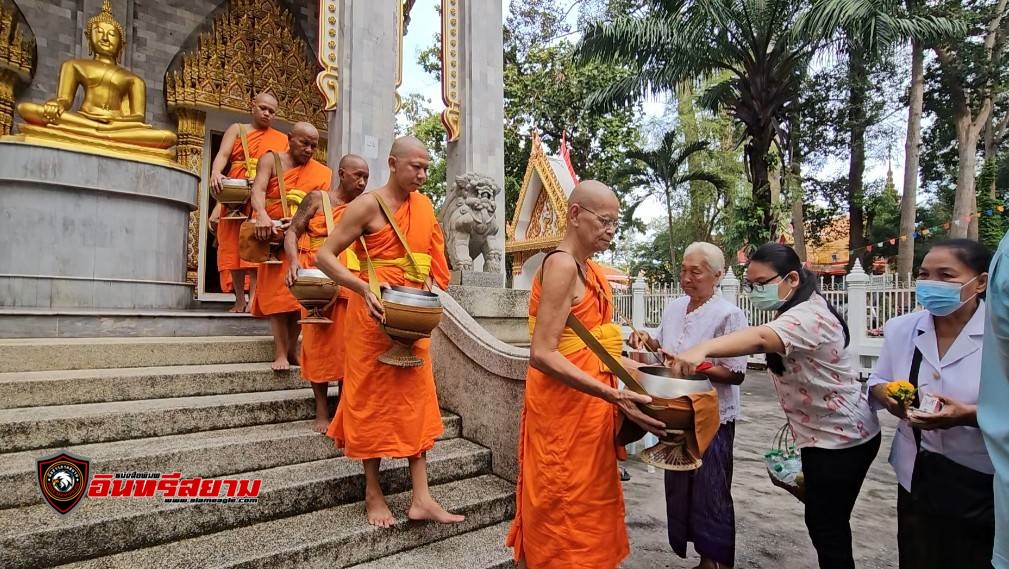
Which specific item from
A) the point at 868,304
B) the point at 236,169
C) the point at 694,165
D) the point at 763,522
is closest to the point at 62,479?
the point at 236,169

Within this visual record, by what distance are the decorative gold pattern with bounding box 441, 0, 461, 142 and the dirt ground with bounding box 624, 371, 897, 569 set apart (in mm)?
5004

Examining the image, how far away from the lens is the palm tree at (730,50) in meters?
12.9

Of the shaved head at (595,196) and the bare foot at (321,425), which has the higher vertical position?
the shaved head at (595,196)

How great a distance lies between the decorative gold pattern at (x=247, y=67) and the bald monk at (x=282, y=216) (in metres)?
5.48

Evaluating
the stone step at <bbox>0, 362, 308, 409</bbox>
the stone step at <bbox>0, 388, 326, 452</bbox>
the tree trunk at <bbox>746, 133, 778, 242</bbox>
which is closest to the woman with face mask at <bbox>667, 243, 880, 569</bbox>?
the stone step at <bbox>0, 388, 326, 452</bbox>

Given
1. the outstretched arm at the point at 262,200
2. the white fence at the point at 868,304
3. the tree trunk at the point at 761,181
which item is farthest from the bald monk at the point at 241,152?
the tree trunk at the point at 761,181

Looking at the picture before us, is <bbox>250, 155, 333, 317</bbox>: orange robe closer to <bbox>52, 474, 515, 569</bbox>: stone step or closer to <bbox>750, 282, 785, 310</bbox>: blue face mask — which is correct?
<bbox>52, 474, 515, 569</bbox>: stone step

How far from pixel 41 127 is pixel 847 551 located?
7264 millimetres

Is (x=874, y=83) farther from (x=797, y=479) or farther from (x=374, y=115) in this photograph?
(x=797, y=479)

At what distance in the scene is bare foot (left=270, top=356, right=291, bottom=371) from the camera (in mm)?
4082

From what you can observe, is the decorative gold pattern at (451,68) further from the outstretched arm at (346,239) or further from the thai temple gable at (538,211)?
the thai temple gable at (538,211)

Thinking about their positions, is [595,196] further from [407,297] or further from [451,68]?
[451,68]

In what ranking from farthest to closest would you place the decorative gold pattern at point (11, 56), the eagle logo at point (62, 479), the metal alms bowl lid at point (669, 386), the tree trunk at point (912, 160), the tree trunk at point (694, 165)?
the tree trunk at point (694, 165), the tree trunk at point (912, 160), the decorative gold pattern at point (11, 56), the eagle logo at point (62, 479), the metal alms bowl lid at point (669, 386)

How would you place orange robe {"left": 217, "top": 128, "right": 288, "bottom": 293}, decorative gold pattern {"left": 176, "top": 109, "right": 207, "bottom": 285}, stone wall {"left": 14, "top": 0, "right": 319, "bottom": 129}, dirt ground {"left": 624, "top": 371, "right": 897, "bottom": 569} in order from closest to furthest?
1. dirt ground {"left": 624, "top": 371, "right": 897, "bottom": 569}
2. orange robe {"left": 217, "top": 128, "right": 288, "bottom": 293}
3. stone wall {"left": 14, "top": 0, "right": 319, "bottom": 129}
4. decorative gold pattern {"left": 176, "top": 109, "right": 207, "bottom": 285}
